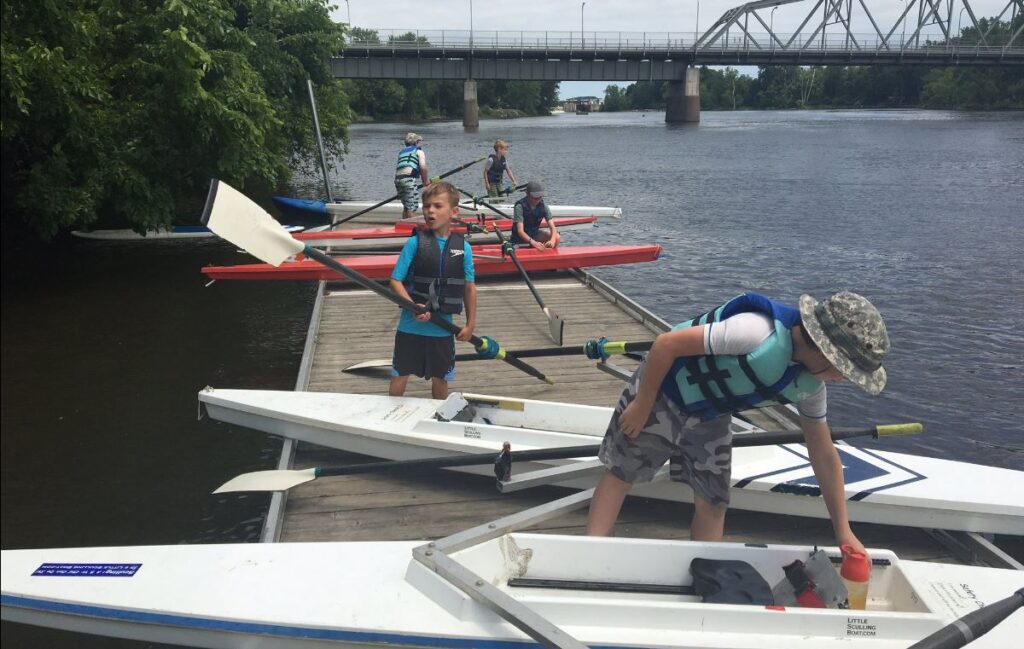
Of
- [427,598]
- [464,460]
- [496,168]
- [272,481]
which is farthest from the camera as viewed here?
[496,168]

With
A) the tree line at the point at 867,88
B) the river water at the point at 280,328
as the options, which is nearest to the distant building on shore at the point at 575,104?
the tree line at the point at 867,88

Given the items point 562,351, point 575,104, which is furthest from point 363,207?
point 575,104

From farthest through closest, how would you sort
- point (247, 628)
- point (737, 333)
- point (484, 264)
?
point (484, 264), point (247, 628), point (737, 333)

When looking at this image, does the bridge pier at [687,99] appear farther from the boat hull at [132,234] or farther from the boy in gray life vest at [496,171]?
the boat hull at [132,234]

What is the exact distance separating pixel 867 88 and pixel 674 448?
119565 millimetres

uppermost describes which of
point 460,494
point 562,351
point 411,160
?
point 411,160

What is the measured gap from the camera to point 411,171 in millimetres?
12875

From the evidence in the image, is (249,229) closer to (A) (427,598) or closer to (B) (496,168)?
(A) (427,598)

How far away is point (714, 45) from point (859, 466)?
78219 millimetres

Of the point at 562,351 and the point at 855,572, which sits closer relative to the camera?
the point at 855,572

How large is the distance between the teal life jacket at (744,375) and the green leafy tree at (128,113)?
9.36 m

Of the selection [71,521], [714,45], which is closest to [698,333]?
[71,521]

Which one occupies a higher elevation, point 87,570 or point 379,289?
point 379,289

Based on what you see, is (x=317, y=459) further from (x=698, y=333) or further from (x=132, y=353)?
(x=132, y=353)
